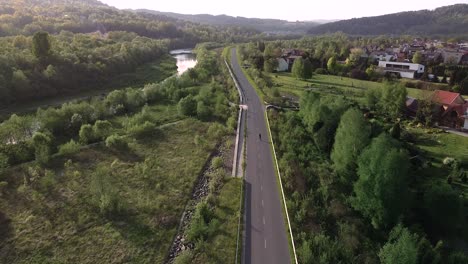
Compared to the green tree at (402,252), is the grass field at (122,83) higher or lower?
higher

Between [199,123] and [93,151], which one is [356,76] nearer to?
[199,123]

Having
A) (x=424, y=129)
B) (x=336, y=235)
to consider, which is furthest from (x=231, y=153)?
(x=424, y=129)

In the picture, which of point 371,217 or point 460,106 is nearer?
point 371,217

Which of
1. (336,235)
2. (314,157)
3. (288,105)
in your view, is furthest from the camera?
(288,105)

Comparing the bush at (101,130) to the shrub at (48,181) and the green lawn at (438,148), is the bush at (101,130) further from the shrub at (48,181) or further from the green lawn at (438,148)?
the green lawn at (438,148)

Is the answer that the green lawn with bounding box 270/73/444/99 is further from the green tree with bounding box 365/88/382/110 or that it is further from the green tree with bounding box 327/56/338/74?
the green tree with bounding box 365/88/382/110

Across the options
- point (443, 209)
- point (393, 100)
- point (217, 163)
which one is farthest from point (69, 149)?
point (393, 100)

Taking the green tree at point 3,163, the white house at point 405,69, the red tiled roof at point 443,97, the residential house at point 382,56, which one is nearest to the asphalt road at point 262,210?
the green tree at point 3,163
